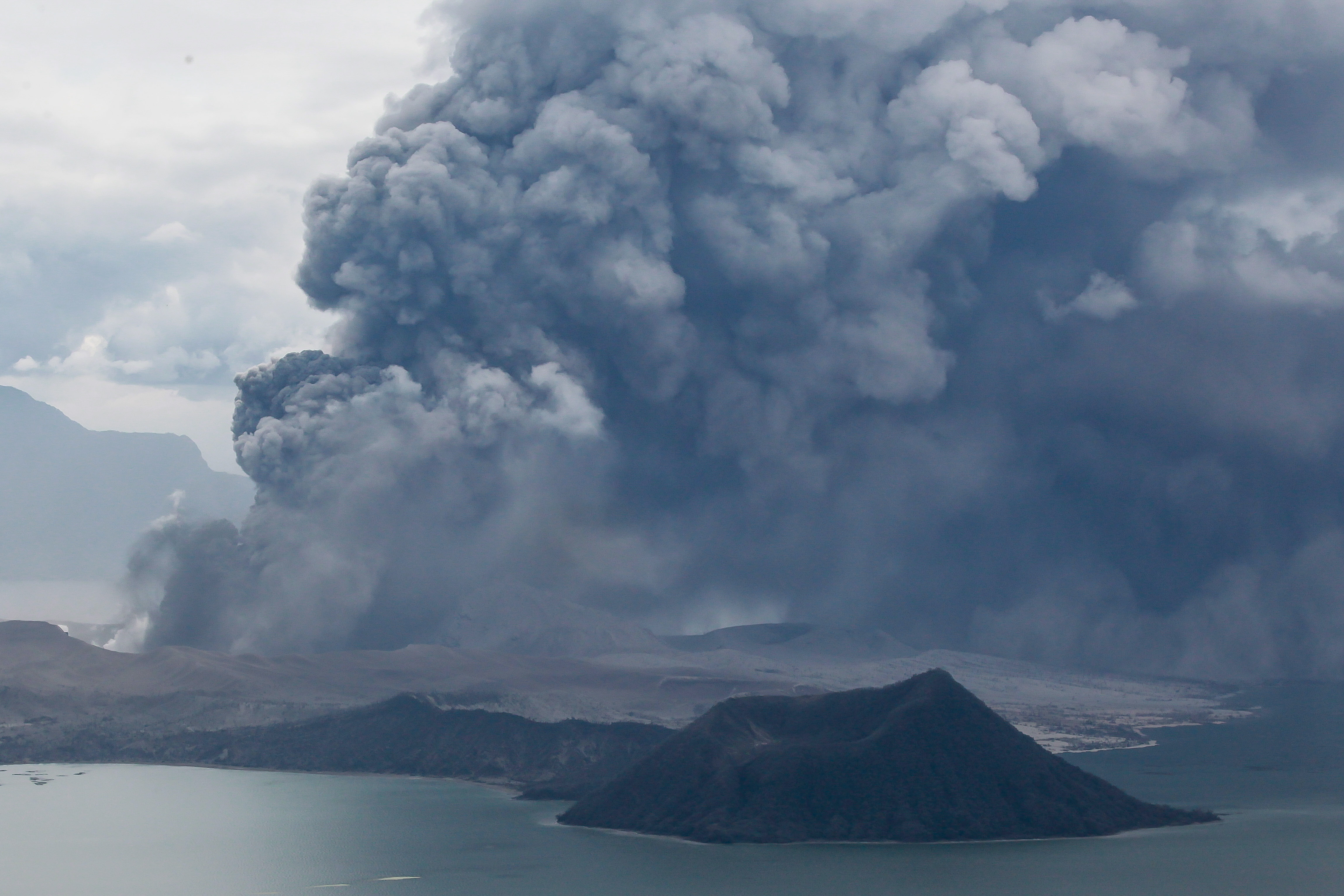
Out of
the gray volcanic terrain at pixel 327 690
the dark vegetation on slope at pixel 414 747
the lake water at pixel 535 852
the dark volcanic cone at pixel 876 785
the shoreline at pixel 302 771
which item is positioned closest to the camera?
the lake water at pixel 535 852

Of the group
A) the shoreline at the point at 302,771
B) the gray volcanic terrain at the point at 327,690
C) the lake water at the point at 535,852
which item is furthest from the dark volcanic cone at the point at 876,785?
the gray volcanic terrain at the point at 327,690

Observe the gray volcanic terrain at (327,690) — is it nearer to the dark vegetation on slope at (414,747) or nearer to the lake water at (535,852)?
the dark vegetation on slope at (414,747)

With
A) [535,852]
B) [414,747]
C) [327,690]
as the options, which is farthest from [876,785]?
[327,690]

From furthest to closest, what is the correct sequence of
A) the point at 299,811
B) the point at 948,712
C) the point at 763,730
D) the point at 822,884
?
the point at 299,811, the point at 763,730, the point at 948,712, the point at 822,884

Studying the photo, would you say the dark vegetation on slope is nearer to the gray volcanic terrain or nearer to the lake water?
the gray volcanic terrain

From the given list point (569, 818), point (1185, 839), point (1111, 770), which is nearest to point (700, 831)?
point (569, 818)

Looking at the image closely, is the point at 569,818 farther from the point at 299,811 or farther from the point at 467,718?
the point at 467,718
